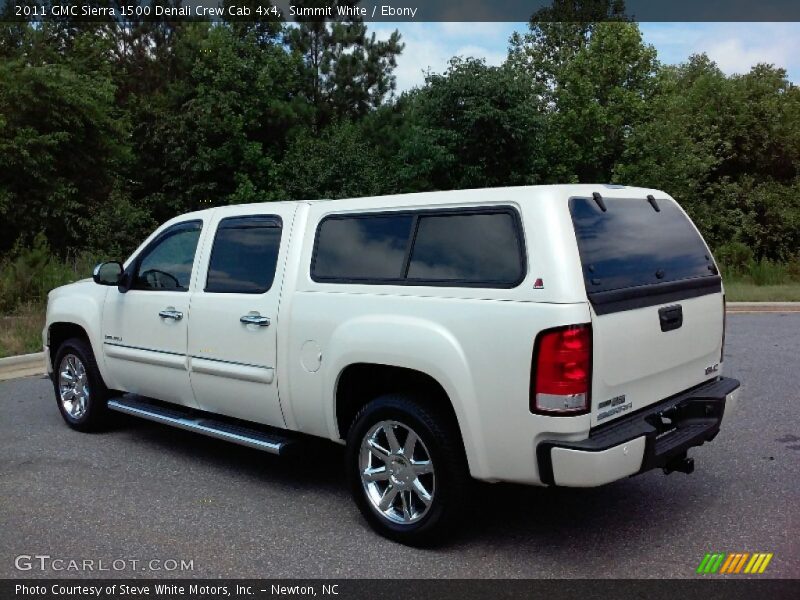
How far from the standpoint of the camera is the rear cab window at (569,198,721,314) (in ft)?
12.6

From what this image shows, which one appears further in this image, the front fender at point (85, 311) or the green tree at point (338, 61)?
the green tree at point (338, 61)

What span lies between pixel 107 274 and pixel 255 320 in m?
1.74

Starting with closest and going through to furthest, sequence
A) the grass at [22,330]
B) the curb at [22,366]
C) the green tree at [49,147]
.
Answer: the curb at [22,366] < the grass at [22,330] < the green tree at [49,147]

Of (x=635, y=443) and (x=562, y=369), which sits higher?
(x=562, y=369)

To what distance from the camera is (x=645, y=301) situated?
397 cm

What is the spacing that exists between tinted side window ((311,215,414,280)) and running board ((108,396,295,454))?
3.55ft

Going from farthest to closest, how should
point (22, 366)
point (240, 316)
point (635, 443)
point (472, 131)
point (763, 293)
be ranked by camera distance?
point (472, 131) → point (763, 293) → point (22, 366) → point (240, 316) → point (635, 443)

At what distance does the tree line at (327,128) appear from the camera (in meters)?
20.2

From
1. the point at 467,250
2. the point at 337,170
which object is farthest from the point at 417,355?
the point at 337,170

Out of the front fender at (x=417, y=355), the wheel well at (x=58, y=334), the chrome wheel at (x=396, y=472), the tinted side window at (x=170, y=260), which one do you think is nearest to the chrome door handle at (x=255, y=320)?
the front fender at (x=417, y=355)

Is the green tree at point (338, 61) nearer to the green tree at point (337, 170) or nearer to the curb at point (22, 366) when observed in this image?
the green tree at point (337, 170)
